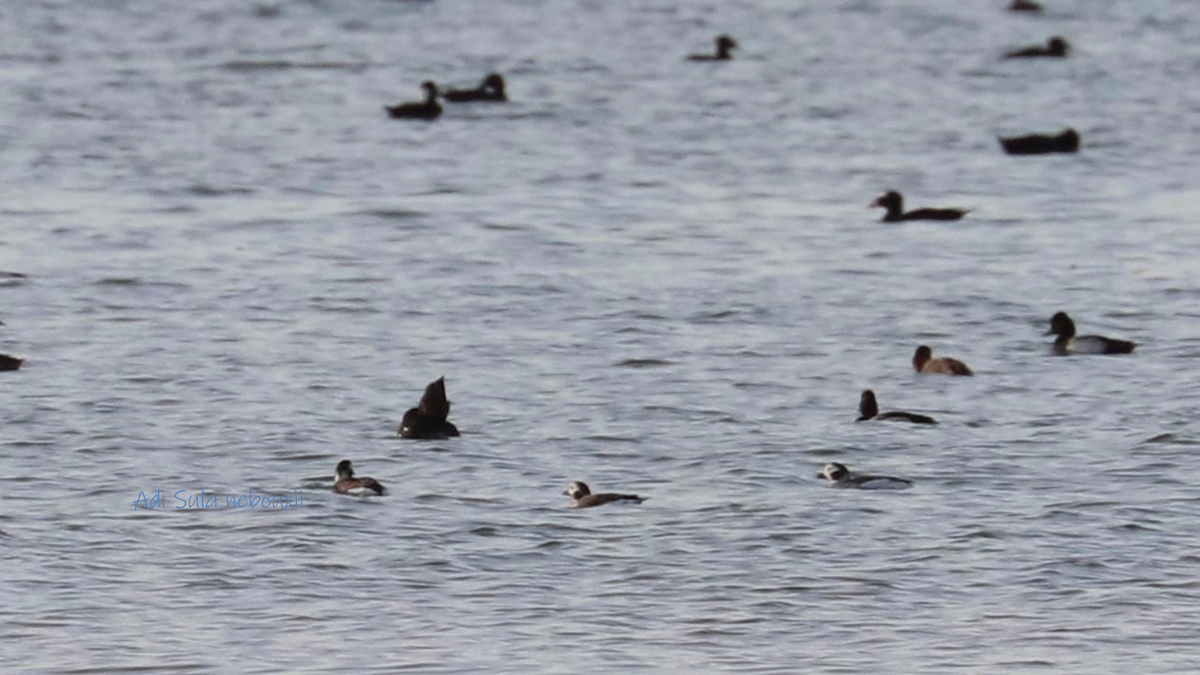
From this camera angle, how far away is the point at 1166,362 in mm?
21578

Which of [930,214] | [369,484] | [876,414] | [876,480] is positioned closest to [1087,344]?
[876,414]

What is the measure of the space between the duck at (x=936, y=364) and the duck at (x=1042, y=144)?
1450 cm

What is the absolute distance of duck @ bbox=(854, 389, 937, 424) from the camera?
62.5 feet

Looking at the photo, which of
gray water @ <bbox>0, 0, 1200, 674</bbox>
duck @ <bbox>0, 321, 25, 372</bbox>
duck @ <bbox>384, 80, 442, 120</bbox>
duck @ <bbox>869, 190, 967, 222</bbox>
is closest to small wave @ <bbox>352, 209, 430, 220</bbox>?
gray water @ <bbox>0, 0, 1200, 674</bbox>

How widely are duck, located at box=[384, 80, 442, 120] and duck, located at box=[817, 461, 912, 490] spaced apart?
74.6 feet

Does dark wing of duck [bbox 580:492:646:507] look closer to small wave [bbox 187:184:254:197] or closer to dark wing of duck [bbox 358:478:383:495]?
dark wing of duck [bbox 358:478:383:495]

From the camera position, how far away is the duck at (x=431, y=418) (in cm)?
1809

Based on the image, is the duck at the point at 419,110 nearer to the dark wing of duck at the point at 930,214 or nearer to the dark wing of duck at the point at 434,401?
the dark wing of duck at the point at 930,214

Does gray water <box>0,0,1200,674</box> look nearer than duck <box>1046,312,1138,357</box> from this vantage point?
Yes

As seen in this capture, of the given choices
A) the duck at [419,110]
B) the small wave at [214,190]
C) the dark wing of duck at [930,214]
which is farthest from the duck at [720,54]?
the dark wing of duck at [930,214]

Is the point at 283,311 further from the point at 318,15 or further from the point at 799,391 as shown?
the point at 318,15

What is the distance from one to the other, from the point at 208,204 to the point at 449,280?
5.96 m

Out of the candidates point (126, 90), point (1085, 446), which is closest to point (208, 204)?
point (126, 90)

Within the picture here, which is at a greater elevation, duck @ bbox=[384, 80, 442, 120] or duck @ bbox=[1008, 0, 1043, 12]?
duck @ bbox=[1008, 0, 1043, 12]
